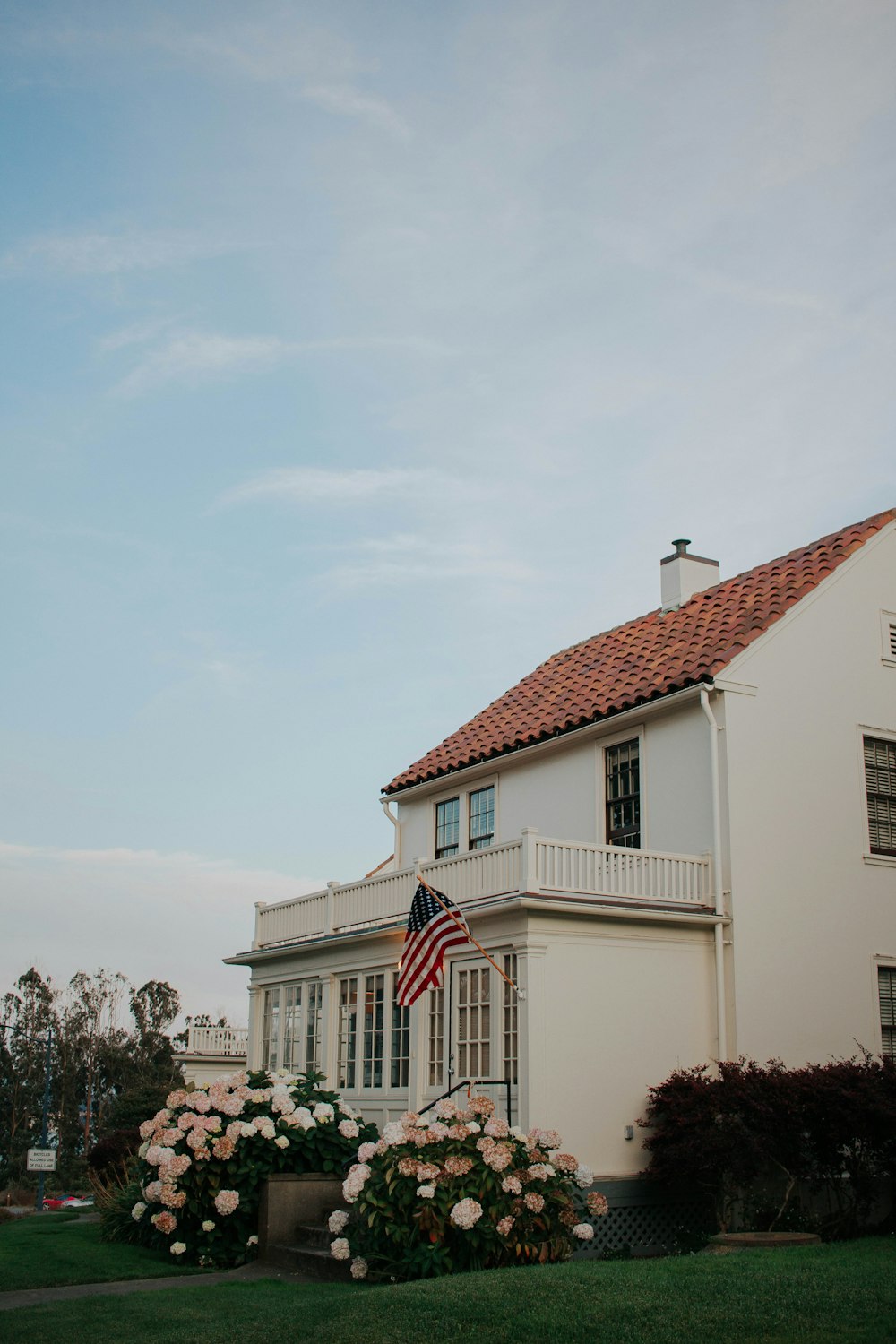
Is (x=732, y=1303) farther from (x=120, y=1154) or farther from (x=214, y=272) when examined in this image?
(x=120, y=1154)

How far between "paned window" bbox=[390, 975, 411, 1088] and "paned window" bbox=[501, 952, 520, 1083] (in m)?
2.56

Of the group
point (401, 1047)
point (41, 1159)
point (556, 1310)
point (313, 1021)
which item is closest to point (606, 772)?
point (401, 1047)

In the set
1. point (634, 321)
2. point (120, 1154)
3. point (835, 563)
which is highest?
point (634, 321)

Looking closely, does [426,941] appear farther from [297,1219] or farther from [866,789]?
[866,789]

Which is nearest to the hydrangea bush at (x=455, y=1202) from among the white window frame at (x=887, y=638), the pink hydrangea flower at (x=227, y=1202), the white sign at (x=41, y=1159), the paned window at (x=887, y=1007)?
the pink hydrangea flower at (x=227, y=1202)

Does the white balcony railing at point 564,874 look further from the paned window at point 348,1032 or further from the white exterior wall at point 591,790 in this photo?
the paned window at point 348,1032

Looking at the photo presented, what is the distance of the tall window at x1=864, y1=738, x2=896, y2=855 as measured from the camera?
1894 centimetres

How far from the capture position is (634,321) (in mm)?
19219

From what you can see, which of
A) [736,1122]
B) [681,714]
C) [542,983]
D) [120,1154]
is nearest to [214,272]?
[681,714]

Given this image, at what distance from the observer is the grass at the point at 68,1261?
13.2 metres

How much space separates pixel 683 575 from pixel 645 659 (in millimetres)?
3069

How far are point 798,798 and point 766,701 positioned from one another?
4.59ft

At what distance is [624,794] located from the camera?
19297 millimetres

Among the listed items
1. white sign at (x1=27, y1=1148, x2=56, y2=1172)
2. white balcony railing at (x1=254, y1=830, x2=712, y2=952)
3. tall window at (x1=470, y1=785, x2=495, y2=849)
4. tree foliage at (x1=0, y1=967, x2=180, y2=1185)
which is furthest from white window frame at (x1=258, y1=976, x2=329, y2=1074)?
tree foliage at (x1=0, y1=967, x2=180, y2=1185)
